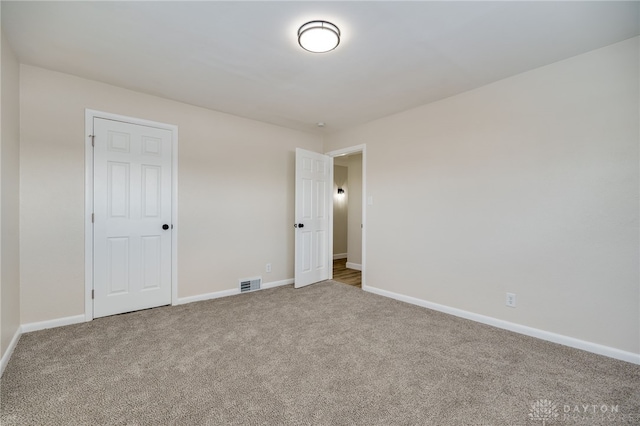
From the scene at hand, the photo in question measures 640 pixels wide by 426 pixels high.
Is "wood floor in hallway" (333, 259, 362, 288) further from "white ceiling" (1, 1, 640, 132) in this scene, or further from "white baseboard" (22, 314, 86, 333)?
"white baseboard" (22, 314, 86, 333)

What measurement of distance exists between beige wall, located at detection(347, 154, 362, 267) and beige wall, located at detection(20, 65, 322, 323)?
1308 millimetres

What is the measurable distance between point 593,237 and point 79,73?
A: 488cm

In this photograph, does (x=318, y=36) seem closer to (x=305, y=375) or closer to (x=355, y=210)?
(x=305, y=375)

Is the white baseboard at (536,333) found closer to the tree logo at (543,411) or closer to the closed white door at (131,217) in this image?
the tree logo at (543,411)

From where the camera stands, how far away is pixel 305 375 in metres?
2.00

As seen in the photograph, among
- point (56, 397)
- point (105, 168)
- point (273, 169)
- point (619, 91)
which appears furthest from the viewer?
point (273, 169)

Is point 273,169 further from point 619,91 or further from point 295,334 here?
point 619,91

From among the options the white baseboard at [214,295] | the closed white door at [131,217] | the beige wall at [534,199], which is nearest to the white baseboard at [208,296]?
the white baseboard at [214,295]

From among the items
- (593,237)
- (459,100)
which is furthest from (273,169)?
(593,237)

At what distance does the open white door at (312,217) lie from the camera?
169 inches

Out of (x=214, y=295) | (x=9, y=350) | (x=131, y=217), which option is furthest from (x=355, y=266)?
(x=9, y=350)

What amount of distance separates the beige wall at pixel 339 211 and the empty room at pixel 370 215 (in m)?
2.71

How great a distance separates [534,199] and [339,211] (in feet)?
14.8

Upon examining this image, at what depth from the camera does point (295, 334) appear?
266 cm
